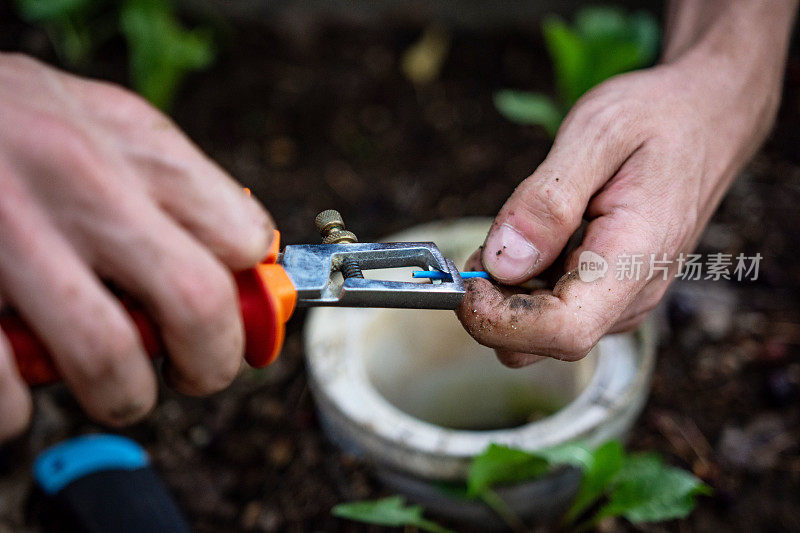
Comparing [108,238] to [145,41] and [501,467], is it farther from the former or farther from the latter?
[145,41]

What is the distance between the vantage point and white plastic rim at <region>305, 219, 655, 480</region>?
1192mm

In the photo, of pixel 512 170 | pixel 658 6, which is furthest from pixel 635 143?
pixel 658 6

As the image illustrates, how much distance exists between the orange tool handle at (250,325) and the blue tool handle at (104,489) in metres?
0.57

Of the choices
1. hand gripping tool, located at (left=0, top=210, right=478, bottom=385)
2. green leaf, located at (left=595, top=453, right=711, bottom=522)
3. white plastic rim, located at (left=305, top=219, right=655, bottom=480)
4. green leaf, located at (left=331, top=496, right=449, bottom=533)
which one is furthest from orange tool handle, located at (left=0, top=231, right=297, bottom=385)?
green leaf, located at (left=595, top=453, right=711, bottom=522)

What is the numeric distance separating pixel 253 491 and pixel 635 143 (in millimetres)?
954

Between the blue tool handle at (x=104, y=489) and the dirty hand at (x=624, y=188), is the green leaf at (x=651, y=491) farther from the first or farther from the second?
the blue tool handle at (x=104, y=489)

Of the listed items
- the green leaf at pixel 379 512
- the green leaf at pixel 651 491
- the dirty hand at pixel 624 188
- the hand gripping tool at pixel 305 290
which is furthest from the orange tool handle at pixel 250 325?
the green leaf at pixel 651 491

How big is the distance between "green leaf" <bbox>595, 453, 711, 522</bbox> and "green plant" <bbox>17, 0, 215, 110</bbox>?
1454mm

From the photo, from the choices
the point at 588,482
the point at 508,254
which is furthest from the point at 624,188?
the point at 588,482

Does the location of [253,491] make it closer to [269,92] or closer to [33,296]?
[33,296]

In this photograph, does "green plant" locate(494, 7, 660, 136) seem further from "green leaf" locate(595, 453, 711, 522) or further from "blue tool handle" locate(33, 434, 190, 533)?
"blue tool handle" locate(33, 434, 190, 533)

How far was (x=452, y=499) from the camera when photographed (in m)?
1.23

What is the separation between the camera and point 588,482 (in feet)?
3.75

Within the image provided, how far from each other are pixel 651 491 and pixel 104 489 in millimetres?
932
